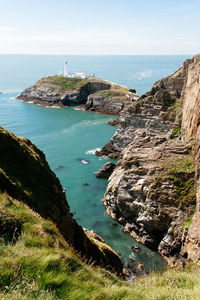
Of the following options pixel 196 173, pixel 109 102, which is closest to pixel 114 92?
pixel 109 102

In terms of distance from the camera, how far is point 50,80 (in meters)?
136

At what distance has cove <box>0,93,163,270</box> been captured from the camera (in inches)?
1246

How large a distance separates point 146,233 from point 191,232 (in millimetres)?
7761

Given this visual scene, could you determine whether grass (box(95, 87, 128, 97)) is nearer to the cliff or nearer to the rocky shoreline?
the cliff

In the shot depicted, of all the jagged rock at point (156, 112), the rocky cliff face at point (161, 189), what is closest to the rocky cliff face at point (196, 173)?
the rocky cliff face at point (161, 189)

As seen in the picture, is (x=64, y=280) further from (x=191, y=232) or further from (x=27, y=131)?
(x=27, y=131)

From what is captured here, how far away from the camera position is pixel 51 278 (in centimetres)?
648

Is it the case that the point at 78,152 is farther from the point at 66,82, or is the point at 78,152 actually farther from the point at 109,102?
the point at 66,82

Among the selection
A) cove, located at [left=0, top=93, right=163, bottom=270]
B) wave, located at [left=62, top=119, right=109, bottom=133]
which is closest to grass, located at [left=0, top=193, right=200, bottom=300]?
cove, located at [left=0, top=93, right=163, bottom=270]

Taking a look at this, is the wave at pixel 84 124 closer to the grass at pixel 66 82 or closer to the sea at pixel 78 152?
the sea at pixel 78 152

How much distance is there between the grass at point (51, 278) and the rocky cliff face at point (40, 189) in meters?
4.82

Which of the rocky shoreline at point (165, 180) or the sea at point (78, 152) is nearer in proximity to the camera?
the rocky shoreline at point (165, 180)

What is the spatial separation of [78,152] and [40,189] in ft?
152

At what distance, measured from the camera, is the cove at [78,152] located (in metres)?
31.7
